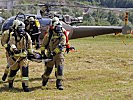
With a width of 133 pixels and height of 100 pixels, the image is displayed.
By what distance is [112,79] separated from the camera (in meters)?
12.7

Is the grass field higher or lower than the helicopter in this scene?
lower

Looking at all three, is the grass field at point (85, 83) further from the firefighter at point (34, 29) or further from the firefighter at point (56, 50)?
the firefighter at point (34, 29)

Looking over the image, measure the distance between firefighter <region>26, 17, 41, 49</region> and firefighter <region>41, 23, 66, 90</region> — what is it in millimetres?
1463

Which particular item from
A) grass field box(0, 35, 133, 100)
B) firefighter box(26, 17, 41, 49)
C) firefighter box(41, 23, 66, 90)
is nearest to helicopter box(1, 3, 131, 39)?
firefighter box(26, 17, 41, 49)

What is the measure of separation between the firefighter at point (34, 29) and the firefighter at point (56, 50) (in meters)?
1.46

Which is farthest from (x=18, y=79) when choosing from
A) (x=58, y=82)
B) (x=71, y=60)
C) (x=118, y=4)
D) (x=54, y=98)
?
(x=118, y=4)

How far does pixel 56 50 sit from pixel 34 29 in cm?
191

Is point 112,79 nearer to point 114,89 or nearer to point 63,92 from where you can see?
point 114,89

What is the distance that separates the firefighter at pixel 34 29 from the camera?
40.8 ft

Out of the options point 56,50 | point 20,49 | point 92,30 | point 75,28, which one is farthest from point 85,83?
point 92,30

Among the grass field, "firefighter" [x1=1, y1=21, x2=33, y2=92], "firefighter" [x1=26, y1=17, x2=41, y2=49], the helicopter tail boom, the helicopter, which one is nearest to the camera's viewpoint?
the grass field

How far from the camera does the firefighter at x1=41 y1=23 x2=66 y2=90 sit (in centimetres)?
1093

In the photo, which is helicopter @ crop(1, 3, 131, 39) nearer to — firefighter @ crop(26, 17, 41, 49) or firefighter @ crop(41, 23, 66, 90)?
firefighter @ crop(26, 17, 41, 49)

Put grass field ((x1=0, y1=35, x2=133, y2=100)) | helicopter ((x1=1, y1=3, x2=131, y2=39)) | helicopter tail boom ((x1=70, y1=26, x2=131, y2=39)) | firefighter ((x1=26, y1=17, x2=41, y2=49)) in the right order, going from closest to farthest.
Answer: grass field ((x1=0, y1=35, x2=133, y2=100)) < firefighter ((x1=26, y1=17, x2=41, y2=49)) < helicopter ((x1=1, y1=3, x2=131, y2=39)) < helicopter tail boom ((x1=70, y1=26, x2=131, y2=39))
